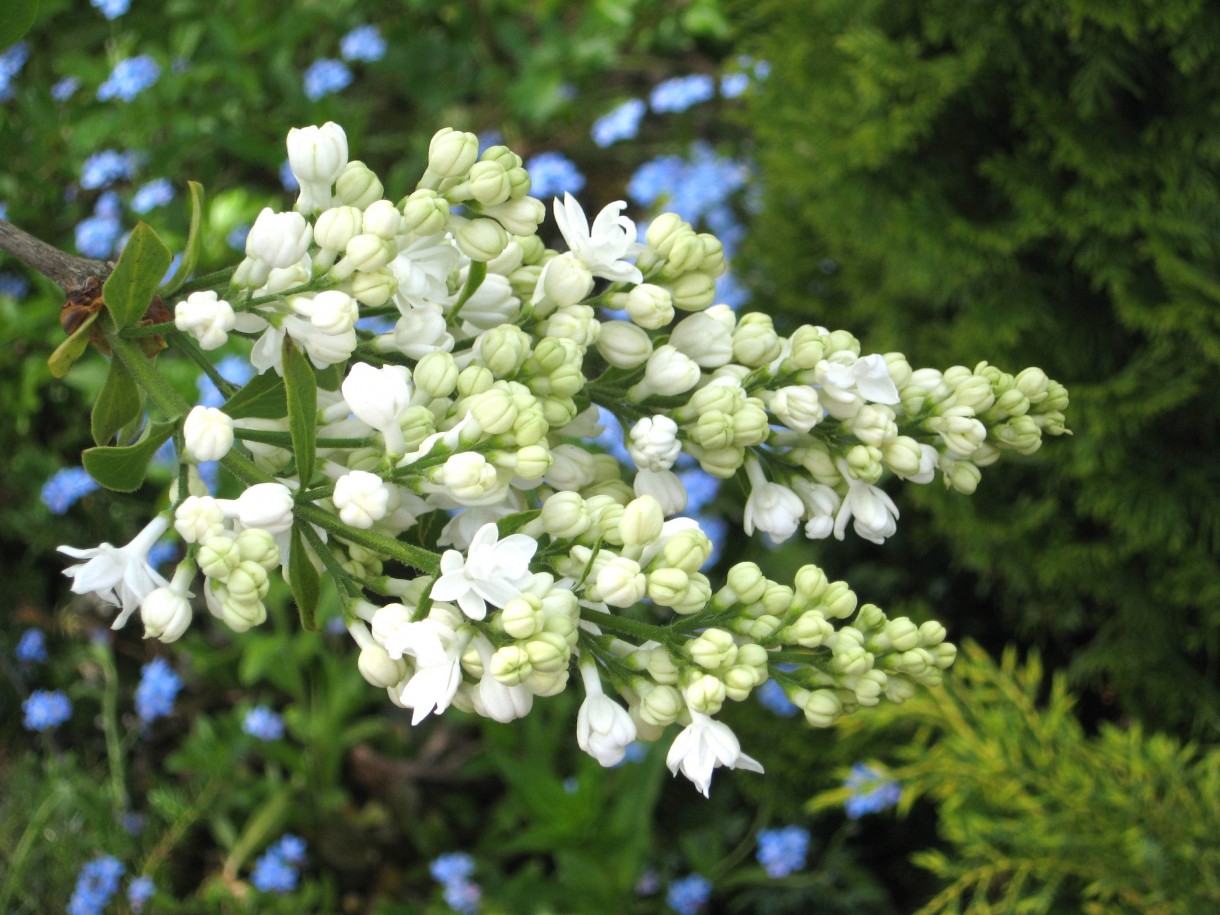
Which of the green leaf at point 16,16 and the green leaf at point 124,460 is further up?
the green leaf at point 16,16

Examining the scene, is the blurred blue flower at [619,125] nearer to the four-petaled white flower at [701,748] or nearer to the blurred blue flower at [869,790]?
the blurred blue flower at [869,790]

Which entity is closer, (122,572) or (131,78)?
(122,572)

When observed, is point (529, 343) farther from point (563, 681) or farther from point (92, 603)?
point (92, 603)

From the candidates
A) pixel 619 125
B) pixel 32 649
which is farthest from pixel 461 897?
pixel 619 125

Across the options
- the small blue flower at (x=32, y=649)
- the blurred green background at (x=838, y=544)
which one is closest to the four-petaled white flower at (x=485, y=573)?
the blurred green background at (x=838, y=544)

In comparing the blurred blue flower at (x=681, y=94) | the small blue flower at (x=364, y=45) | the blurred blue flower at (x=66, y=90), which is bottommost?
the blurred blue flower at (x=66, y=90)

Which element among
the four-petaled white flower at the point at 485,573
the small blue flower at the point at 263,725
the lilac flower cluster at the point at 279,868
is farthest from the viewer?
the small blue flower at the point at 263,725

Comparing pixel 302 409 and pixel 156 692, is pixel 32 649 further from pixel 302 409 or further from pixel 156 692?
pixel 302 409

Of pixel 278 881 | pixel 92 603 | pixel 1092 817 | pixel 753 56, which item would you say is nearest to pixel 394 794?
pixel 278 881

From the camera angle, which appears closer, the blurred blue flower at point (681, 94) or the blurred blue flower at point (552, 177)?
the blurred blue flower at point (552, 177)
